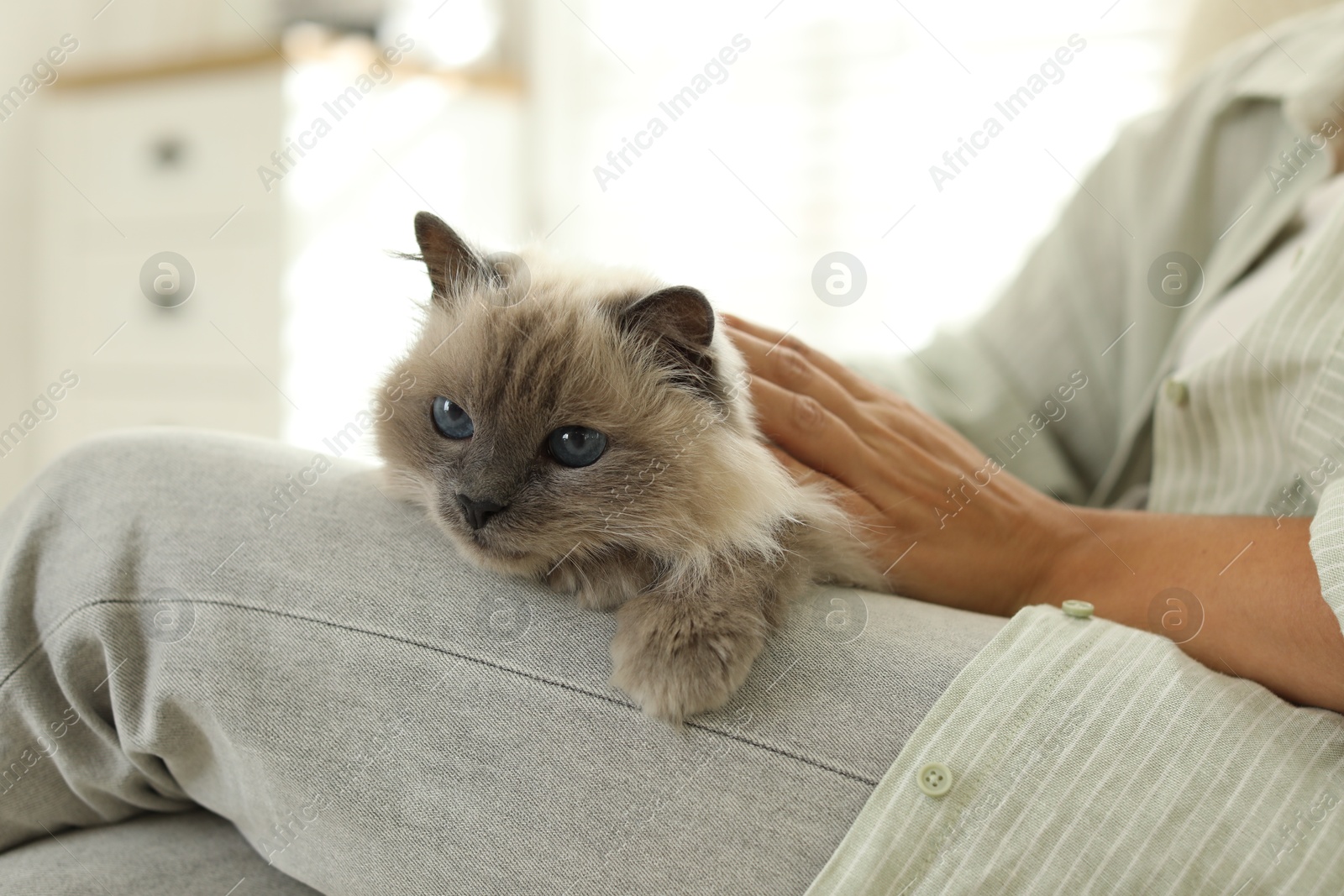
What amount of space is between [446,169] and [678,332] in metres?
2.71

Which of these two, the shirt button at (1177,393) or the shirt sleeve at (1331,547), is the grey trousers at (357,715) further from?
the shirt button at (1177,393)

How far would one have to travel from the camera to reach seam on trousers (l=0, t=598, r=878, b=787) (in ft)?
2.69

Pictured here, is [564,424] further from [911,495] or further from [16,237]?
[16,237]

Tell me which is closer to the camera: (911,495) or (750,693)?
(750,693)

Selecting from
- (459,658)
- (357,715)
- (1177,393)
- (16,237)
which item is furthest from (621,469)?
(16,237)

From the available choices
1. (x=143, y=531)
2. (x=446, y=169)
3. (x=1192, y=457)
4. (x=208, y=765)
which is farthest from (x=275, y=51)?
(x=1192, y=457)

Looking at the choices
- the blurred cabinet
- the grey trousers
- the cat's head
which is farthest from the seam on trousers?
the blurred cabinet

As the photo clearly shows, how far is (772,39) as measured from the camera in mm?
3373

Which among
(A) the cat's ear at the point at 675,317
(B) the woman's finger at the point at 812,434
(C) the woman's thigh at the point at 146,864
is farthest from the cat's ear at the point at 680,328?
(C) the woman's thigh at the point at 146,864

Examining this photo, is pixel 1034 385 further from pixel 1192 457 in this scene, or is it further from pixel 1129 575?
pixel 1129 575

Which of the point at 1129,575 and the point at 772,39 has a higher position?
the point at 772,39

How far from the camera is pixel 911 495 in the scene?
3.91ft

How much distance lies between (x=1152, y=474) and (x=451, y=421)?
1.18 meters

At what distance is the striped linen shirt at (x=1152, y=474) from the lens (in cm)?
76
